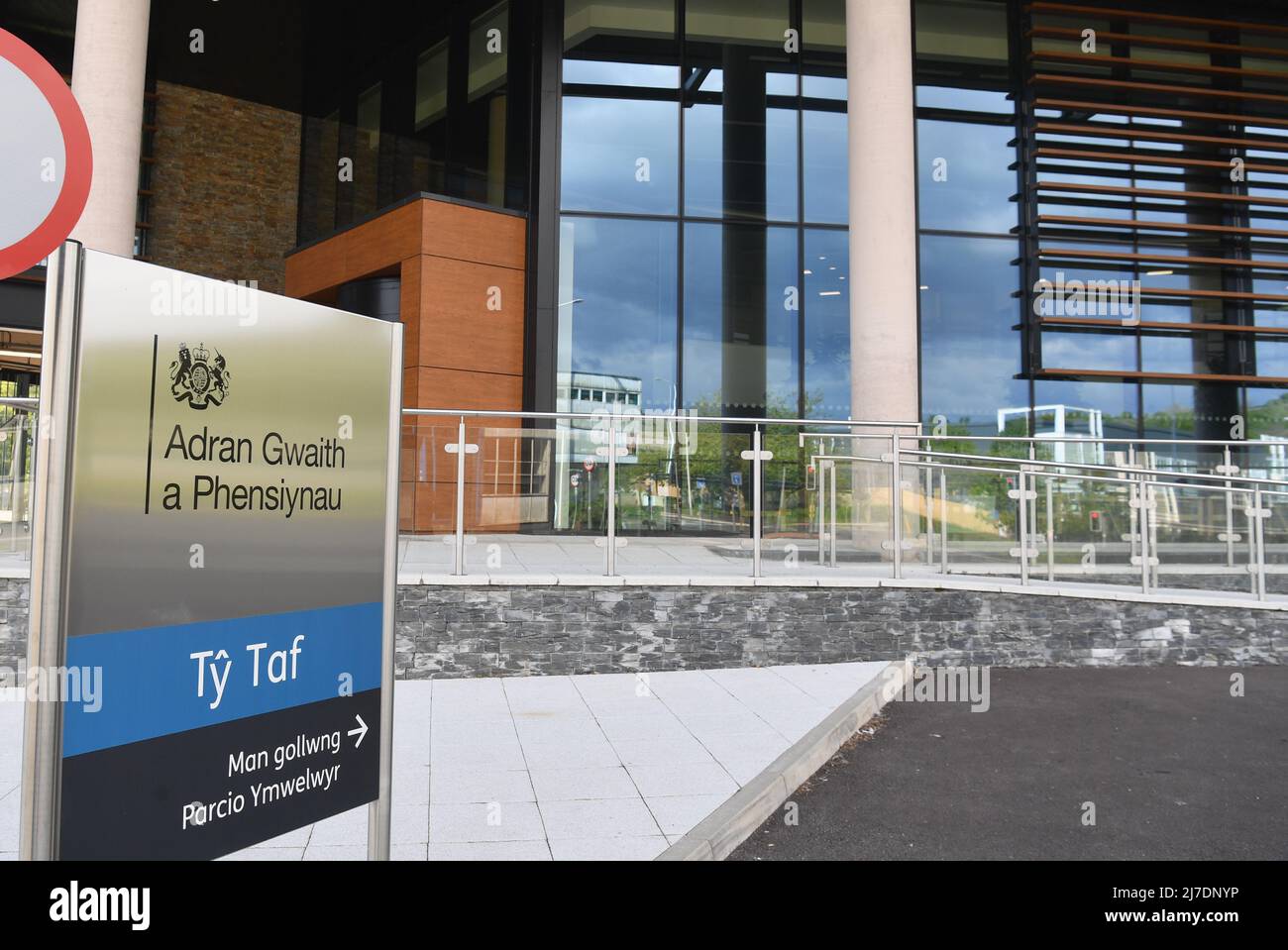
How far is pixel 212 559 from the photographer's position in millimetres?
1973

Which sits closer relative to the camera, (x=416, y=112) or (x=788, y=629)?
(x=788, y=629)

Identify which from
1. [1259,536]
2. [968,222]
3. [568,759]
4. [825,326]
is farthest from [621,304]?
[568,759]

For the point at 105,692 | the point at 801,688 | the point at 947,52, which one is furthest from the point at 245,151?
the point at 105,692

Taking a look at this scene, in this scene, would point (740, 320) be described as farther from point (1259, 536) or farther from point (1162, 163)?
point (1162, 163)

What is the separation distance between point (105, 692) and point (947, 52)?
15082 millimetres

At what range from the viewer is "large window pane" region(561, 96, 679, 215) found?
42.1 ft

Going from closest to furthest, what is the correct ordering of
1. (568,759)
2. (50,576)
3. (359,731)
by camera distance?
(50,576) → (359,731) → (568,759)

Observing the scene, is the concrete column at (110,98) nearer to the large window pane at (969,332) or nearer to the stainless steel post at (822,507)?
the stainless steel post at (822,507)

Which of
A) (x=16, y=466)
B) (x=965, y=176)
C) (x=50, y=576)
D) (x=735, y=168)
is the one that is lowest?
(x=50, y=576)

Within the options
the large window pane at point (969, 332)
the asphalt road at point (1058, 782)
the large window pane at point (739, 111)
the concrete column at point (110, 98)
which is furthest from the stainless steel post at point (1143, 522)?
the concrete column at point (110, 98)

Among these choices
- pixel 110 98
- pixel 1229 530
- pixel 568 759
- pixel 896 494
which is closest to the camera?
pixel 568 759

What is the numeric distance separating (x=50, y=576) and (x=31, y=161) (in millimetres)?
809
